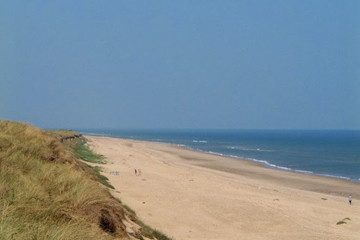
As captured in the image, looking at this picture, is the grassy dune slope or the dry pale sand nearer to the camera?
the grassy dune slope

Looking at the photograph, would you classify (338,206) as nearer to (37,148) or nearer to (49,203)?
(37,148)

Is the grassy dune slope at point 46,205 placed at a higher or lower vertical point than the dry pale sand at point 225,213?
higher

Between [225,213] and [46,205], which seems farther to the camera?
[225,213]

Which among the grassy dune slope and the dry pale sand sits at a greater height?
the grassy dune slope

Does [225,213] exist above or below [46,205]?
below

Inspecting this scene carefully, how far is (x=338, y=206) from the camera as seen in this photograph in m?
21.1

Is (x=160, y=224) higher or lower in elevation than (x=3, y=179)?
lower

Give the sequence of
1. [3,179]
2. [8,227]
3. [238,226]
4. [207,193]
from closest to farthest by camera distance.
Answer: [8,227]
[3,179]
[238,226]
[207,193]

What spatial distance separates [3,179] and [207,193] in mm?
14402

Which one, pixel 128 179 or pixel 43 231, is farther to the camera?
pixel 128 179

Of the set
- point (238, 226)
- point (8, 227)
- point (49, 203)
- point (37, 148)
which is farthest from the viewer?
point (238, 226)

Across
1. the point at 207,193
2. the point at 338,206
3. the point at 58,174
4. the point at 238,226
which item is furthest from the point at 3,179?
the point at 338,206

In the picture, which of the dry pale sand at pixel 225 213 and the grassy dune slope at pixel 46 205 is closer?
the grassy dune slope at pixel 46 205

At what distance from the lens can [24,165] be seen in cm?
916
